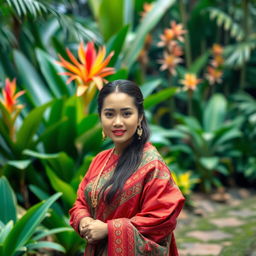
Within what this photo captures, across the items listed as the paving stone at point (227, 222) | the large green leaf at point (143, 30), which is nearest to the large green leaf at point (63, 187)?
the paving stone at point (227, 222)

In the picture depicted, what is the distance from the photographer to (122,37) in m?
3.75

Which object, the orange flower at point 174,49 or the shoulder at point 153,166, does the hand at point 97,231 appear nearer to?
the shoulder at point 153,166

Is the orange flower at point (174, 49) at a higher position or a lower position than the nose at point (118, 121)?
lower

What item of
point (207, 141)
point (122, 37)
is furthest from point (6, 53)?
point (207, 141)

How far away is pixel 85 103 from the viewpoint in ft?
10.8

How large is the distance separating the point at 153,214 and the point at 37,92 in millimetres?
2543

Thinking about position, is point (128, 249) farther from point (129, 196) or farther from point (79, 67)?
point (79, 67)

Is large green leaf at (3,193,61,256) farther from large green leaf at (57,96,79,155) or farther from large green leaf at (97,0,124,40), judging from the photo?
large green leaf at (97,0,124,40)

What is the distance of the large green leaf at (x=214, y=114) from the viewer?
542cm

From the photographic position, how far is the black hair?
1.67 m

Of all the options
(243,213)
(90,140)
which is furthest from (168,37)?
(90,140)

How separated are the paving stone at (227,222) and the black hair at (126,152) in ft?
8.20

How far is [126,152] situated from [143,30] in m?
3.09

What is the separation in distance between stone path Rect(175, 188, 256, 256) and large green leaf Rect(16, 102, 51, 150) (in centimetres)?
140
